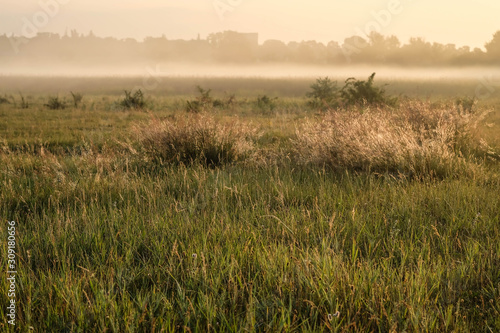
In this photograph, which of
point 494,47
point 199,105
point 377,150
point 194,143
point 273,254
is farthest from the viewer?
point 494,47

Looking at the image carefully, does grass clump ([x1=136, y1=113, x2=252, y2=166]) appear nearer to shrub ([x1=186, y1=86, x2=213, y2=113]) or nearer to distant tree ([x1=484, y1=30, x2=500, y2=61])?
shrub ([x1=186, y1=86, x2=213, y2=113])

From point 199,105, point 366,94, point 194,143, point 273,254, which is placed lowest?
point 273,254

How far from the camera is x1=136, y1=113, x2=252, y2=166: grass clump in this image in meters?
6.35

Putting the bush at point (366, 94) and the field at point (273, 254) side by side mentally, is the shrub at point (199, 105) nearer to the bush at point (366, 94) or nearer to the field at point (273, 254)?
the bush at point (366, 94)

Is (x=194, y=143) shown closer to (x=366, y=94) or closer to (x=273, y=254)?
(x=273, y=254)

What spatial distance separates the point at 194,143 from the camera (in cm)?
639

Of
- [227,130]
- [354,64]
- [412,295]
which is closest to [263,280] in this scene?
[412,295]

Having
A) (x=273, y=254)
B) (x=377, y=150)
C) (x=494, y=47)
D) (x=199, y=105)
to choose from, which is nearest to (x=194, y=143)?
(x=377, y=150)

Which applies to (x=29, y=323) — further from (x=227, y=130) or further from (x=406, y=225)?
(x=227, y=130)

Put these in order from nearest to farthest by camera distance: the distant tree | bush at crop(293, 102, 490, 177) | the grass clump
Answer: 1. bush at crop(293, 102, 490, 177)
2. the grass clump
3. the distant tree

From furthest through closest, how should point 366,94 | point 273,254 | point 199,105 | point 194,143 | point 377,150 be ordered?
point 199,105 → point 366,94 → point 194,143 → point 377,150 → point 273,254

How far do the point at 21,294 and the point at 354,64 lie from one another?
12620 centimetres

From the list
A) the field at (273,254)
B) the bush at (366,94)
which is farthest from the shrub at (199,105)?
the field at (273,254)

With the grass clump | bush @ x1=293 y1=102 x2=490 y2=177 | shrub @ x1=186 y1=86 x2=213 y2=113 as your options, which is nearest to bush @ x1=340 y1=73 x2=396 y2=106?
shrub @ x1=186 y1=86 x2=213 y2=113
